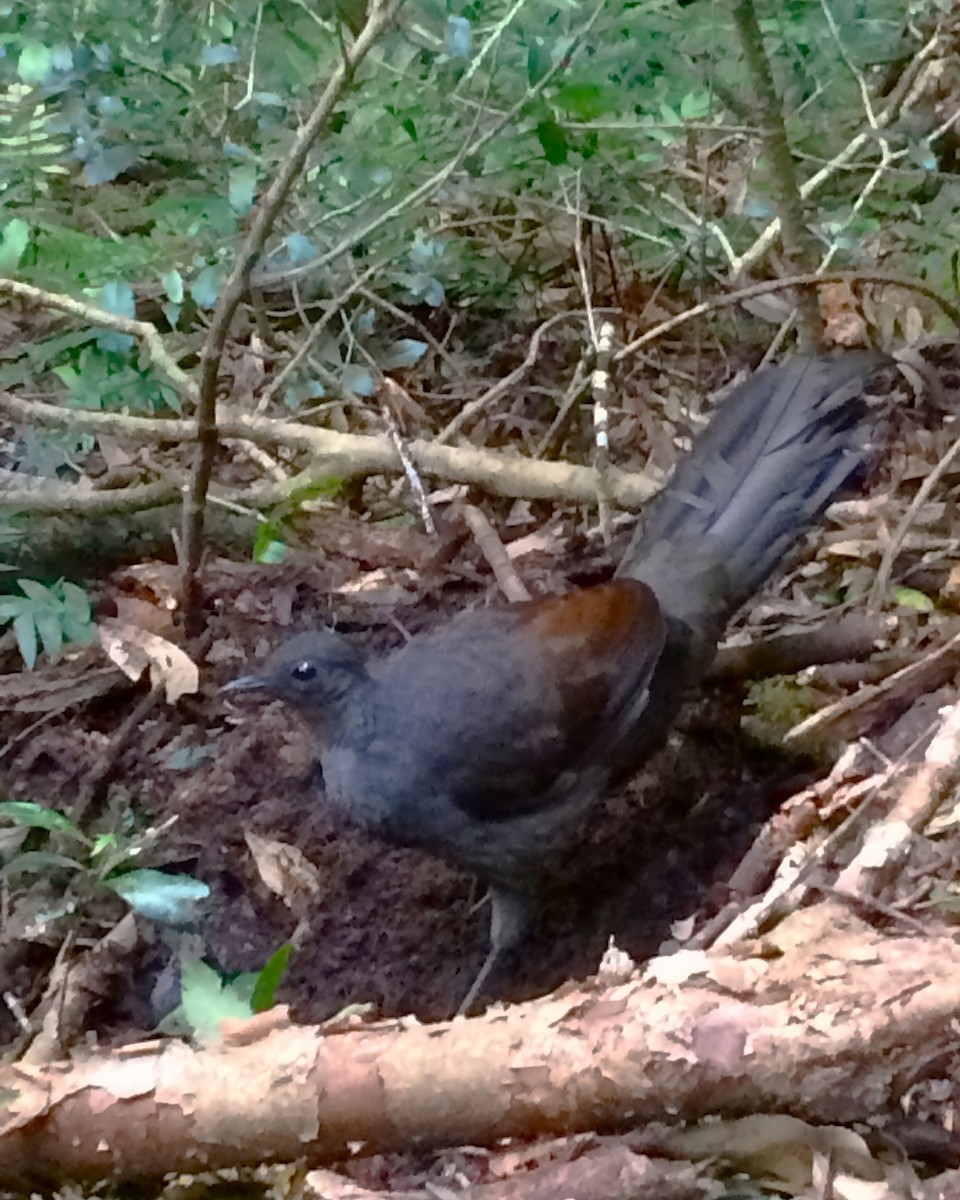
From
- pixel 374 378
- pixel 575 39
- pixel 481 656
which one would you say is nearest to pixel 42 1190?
pixel 481 656

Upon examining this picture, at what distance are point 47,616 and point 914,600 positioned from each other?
222cm

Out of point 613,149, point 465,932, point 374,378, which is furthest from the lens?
point 374,378

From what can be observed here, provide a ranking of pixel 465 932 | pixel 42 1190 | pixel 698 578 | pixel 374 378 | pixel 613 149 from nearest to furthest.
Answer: pixel 42 1190
pixel 465 932
pixel 698 578
pixel 613 149
pixel 374 378

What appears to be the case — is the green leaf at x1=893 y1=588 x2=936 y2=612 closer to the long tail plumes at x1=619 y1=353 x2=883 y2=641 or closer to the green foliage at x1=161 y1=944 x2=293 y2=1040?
the long tail plumes at x1=619 y1=353 x2=883 y2=641

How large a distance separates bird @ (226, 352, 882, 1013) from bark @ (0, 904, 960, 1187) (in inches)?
32.5

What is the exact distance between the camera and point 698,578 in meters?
2.84

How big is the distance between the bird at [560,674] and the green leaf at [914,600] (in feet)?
1.31

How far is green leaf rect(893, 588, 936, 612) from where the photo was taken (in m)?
3.04

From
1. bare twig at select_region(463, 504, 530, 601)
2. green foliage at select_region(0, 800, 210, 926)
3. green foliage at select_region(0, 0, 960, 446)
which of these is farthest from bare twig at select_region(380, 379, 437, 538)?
green foliage at select_region(0, 800, 210, 926)

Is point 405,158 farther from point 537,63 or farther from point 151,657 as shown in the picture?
point 151,657

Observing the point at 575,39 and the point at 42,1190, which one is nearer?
the point at 42,1190

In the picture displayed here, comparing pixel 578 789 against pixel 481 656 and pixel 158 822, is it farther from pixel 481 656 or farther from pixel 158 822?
pixel 158 822

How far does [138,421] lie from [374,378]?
0.94 m

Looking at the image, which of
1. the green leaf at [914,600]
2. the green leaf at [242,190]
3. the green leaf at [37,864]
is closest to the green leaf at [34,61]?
the green leaf at [242,190]
